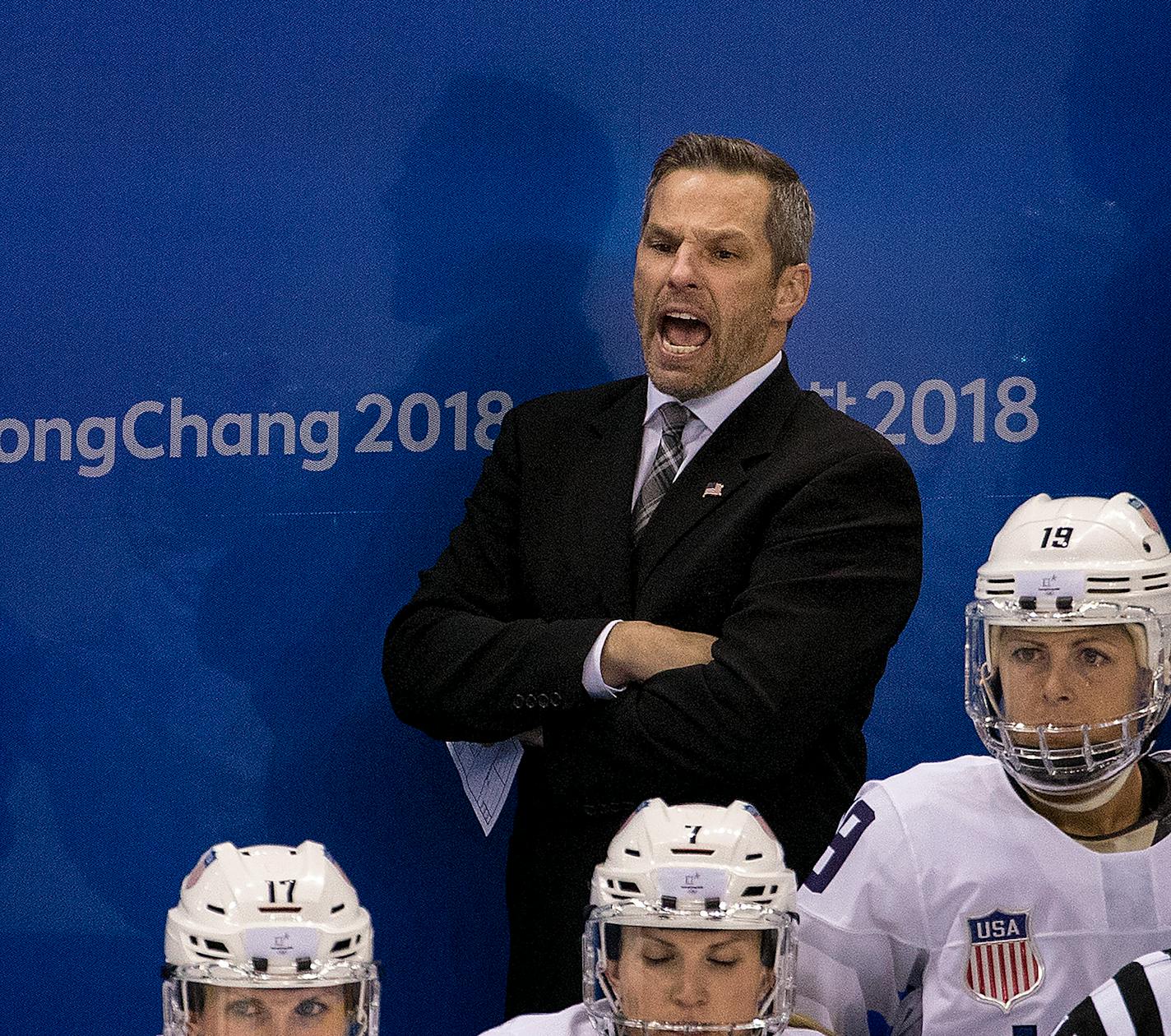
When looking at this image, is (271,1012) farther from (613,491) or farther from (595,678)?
(613,491)

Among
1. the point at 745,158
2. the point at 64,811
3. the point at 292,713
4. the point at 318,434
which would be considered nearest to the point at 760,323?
the point at 745,158

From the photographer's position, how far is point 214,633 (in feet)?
13.8

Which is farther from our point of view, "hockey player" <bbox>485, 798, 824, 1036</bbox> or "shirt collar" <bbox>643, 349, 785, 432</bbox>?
"shirt collar" <bbox>643, 349, 785, 432</bbox>

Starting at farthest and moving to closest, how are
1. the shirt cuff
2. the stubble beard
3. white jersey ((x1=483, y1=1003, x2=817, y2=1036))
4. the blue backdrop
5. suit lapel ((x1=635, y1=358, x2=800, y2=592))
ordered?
the blue backdrop → the stubble beard → suit lapel ((x1=635, y1=358, x2=800, y2=592)) → the shirt cuff → white jersey ((x1=483, y1=1003, x2=817, y2=1036))

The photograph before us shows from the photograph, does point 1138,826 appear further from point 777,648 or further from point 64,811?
point 64,811

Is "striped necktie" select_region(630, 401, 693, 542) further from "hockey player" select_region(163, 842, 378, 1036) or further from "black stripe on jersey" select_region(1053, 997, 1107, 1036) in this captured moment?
"black stripe on jersey" select_region(1053, 997, 1107, 1036)

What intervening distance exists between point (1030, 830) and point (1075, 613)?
1.15 feet

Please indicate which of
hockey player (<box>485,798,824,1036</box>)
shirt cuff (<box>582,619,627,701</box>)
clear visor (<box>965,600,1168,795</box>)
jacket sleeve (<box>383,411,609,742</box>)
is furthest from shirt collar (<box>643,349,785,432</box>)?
hockey player (<box>485,798,824,1036</box>)

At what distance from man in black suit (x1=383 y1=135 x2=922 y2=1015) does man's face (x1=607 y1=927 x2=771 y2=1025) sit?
49cm

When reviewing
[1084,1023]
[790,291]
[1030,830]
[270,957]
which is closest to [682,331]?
[790,291]

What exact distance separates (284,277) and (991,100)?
1.44 metres

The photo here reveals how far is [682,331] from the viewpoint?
12.2 ft

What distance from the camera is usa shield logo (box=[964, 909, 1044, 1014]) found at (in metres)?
3.10

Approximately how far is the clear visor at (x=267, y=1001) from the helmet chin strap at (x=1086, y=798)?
1.06m
